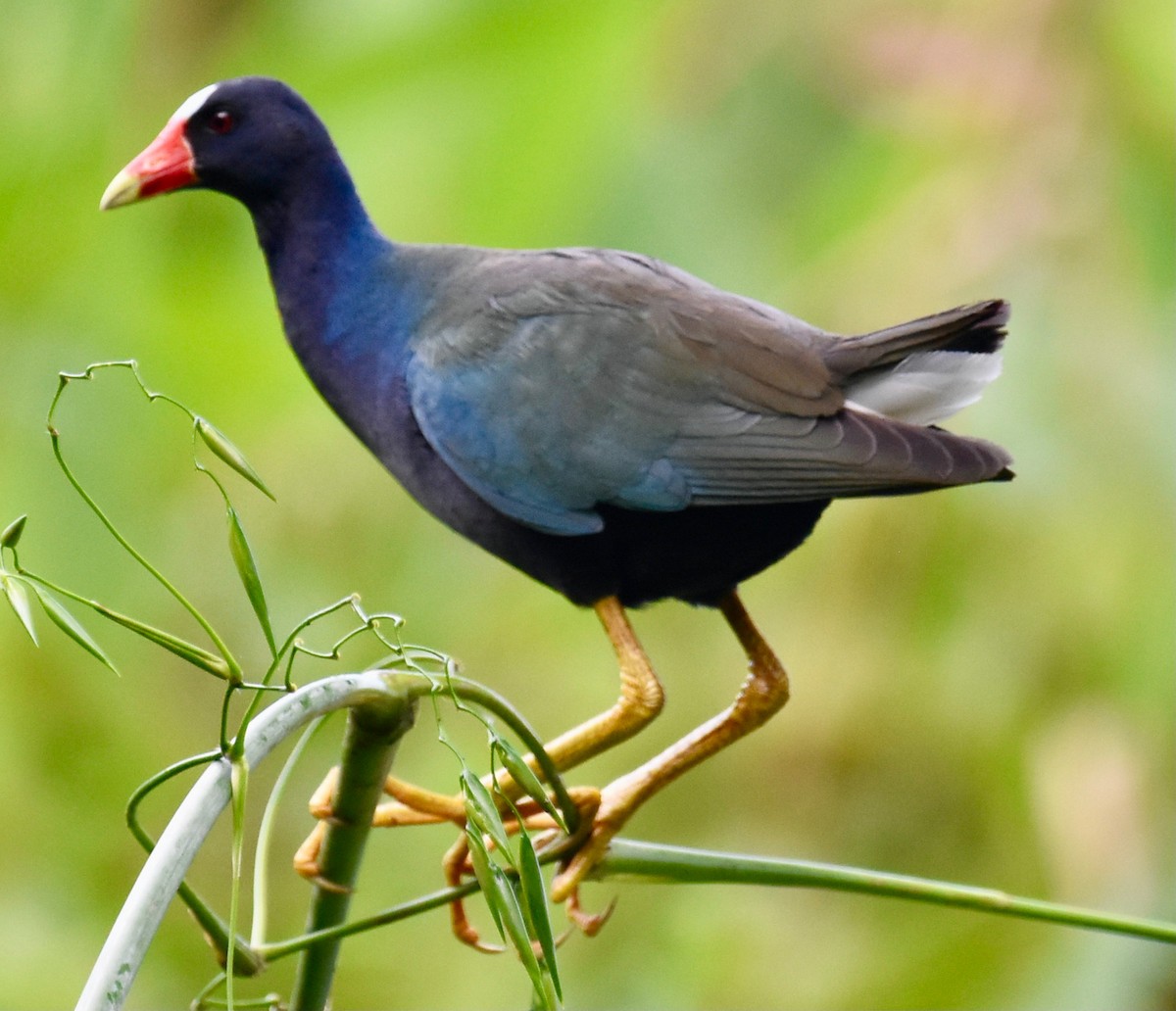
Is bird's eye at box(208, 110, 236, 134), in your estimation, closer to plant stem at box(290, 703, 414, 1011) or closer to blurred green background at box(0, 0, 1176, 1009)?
blurred green background at box(0, 0, 1176, 1009)

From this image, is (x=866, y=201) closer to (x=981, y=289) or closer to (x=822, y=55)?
(x=981, y=289)

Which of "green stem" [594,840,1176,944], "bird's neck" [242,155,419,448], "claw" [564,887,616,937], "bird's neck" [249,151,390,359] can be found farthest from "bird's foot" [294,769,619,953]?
"bird's neck" [249,151,390,359]

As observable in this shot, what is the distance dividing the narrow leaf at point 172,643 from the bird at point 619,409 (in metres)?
0.86

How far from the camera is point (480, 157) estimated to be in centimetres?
209

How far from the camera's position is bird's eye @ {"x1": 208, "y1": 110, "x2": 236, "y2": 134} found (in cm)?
185

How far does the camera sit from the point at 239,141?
185 centimetres

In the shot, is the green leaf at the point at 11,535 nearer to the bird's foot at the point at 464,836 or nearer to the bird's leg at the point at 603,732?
the bird's foot at the point at 464,836

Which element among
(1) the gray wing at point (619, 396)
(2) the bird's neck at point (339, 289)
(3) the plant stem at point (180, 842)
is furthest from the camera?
(2) the bird's neck at point (339, 289)

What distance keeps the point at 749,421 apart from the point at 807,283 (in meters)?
0.77

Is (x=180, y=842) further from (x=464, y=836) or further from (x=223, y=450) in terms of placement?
(x=464, y=836)

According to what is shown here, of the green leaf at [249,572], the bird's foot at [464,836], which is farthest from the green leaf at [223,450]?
the bird's foot at [464,836]

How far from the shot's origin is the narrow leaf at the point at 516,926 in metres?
0.77

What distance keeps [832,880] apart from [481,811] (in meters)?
0.32

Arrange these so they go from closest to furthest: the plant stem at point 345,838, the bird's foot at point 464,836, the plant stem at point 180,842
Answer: the plant stem at point 180,842, the plant stem at point 345,838, the bird's foot at point 464,836
